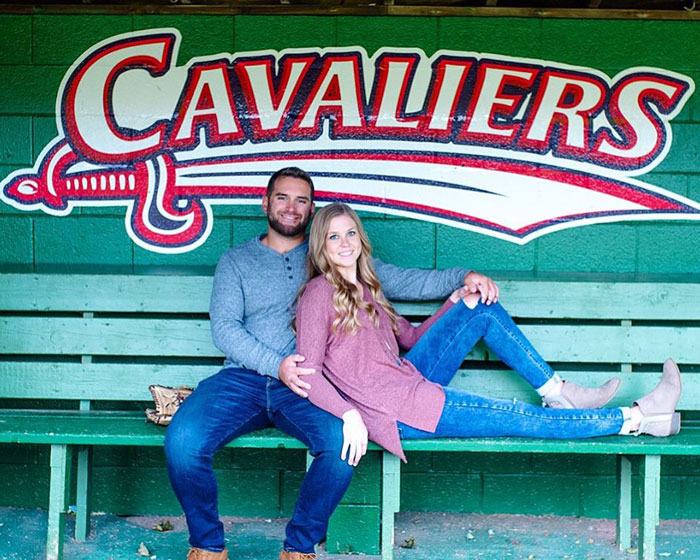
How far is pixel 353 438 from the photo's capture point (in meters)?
2.94

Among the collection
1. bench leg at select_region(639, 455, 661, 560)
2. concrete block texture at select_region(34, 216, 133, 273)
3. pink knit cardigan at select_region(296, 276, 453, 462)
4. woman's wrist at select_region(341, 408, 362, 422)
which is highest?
concrete block texture at select_region(34, 216, 133, 273)

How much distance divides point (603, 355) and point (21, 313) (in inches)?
84.5

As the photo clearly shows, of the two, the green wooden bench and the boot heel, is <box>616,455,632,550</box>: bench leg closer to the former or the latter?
the green wooden bench

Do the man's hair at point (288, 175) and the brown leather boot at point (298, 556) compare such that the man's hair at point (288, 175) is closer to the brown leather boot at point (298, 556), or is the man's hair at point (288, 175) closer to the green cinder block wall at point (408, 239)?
the green cinder block wall at point (408, 239)

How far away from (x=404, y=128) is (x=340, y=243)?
0.88 meters

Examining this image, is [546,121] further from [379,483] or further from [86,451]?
[86,451]

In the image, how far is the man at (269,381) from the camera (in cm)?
294

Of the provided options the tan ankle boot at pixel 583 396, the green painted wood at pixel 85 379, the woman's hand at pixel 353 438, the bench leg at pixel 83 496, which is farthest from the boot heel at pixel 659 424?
the bench leg at pixel 83 496

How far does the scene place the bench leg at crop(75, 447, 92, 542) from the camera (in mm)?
3547

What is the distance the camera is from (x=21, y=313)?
3613 millimetres

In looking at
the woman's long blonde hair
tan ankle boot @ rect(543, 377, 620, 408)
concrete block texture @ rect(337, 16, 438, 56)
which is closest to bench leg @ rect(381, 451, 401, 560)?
the woman's long blonde hair

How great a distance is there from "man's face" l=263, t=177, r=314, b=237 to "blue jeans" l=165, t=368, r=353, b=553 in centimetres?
65

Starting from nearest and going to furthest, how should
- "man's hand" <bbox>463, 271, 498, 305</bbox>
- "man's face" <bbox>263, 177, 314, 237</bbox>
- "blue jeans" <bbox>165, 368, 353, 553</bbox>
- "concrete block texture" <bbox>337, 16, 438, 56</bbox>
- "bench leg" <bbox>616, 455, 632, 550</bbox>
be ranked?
"blue jeans" <bbox>165, 368, 353, 553</bbox>
"man's hand" <bbox>463, 271, 498, 305</bbox>
"man's face" <bbox>263, 177, 314, 237</bbox>
"bench leg" <bbox>616, 455, 632, 550</bbox>
"concrete block texture" <bbox>337, 16, 438, 56</bbox>

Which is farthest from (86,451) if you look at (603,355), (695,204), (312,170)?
(695,204)
